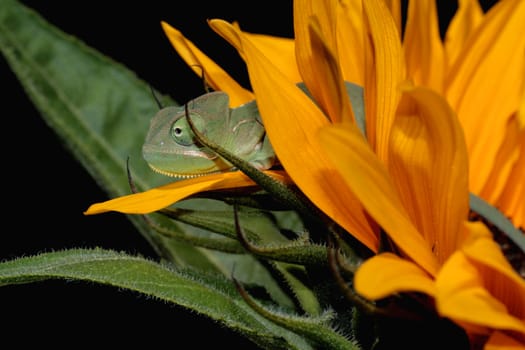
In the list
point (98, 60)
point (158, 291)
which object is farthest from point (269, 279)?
point (98, 60)

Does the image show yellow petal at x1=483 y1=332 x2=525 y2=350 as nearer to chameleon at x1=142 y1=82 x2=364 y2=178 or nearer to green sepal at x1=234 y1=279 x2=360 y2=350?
green sepal at x1=234 y1=279 x2=360 y2=350

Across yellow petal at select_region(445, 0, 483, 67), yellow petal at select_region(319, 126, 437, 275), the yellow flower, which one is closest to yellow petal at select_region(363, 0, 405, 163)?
the yellow flower

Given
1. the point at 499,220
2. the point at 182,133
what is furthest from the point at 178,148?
the point at 499,220

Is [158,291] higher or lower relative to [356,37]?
lower

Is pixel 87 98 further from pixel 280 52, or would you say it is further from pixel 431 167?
pixel 431 167

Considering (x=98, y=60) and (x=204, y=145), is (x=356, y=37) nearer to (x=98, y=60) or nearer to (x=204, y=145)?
(x=204, y=145)

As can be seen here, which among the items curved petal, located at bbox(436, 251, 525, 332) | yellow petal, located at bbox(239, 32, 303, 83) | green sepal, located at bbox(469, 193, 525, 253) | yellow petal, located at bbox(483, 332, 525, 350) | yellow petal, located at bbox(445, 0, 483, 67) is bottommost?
yellow petal, located at bbox(483, 332, 525, 350)
